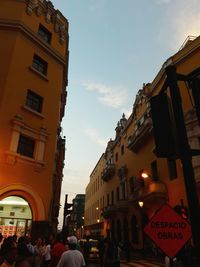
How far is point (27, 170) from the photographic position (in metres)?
13.3

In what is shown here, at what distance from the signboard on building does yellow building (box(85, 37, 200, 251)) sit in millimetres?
6702

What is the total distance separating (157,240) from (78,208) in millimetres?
114684

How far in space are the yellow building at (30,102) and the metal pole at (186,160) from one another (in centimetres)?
1133

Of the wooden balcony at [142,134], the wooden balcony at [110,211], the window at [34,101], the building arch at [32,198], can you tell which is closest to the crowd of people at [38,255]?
the building arch at [32,198]

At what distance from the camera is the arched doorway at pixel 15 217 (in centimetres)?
1259

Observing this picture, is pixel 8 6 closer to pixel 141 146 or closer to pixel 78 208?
pixel 141 146

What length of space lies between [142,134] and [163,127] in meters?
22.6

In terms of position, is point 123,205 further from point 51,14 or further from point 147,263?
point 51,14

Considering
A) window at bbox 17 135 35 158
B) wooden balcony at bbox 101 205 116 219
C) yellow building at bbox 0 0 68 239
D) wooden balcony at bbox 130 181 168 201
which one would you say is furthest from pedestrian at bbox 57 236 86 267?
wooden balcony at bbox 101 205 116 219

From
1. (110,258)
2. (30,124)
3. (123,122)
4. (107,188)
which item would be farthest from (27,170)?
(107,188)

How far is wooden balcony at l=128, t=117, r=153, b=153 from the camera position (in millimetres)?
23369

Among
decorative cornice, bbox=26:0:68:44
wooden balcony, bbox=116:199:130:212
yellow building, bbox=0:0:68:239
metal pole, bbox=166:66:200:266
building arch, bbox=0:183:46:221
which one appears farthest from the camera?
wooden balcony, bbox=116:199:130:212

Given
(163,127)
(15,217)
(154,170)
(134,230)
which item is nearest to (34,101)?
(15,217)

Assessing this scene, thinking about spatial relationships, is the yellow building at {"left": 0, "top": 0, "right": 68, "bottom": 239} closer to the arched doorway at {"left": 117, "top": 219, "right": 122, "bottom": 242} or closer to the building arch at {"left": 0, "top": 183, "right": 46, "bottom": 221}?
the building arch at {"left": 0, "top": 183, "right": 46, "bottom": 221}
